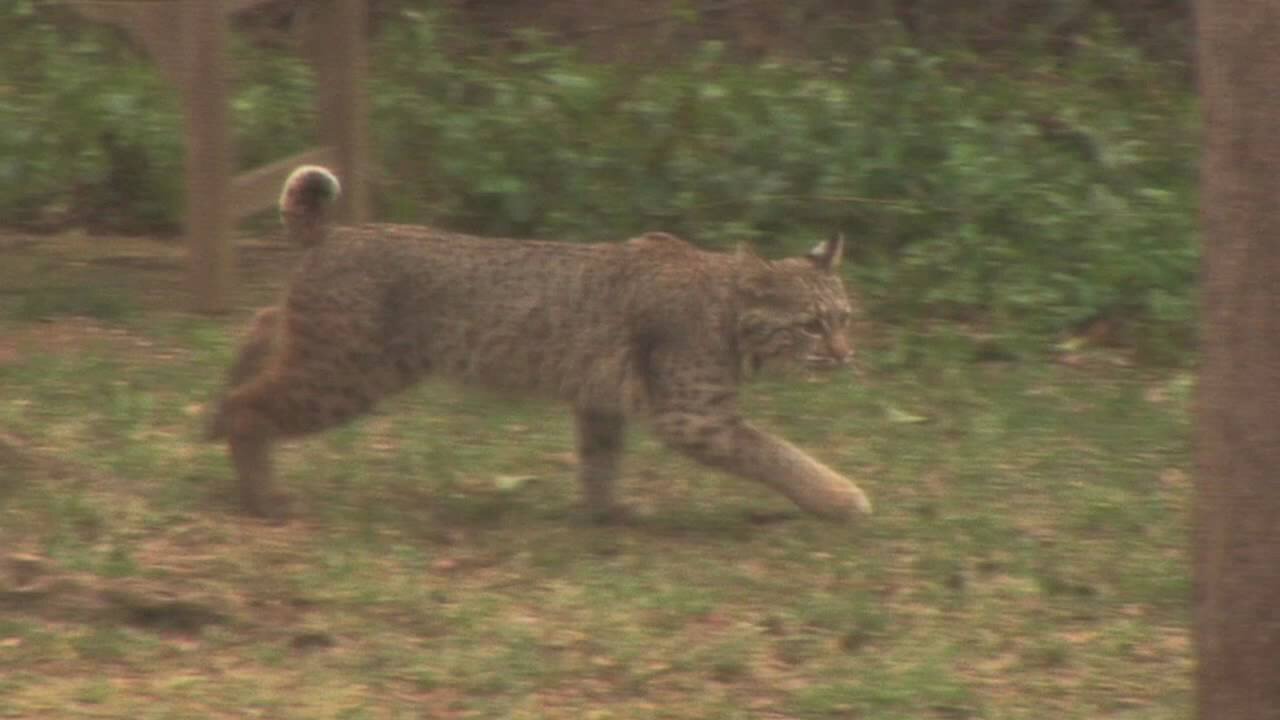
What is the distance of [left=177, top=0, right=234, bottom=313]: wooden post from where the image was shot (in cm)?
885

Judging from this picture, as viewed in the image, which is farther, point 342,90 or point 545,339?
point 342,90

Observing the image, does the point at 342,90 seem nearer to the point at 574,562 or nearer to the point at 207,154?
the point at 207,154

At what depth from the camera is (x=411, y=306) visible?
Result: 23.1 feet

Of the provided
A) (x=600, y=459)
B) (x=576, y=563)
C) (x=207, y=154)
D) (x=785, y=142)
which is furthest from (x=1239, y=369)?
(x=785, y=142)

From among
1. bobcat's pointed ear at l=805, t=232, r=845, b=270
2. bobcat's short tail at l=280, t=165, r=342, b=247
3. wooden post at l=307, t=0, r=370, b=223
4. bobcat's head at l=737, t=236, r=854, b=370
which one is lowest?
bobcat's head at l=737, t=236, r=854, b=370

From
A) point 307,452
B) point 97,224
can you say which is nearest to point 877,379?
point 307,452

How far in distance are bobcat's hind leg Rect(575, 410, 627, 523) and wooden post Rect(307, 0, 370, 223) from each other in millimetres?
2669

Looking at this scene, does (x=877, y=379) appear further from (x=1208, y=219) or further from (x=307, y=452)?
(x=1208, y=219)

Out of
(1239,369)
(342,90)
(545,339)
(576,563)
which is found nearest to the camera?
(1239,369)

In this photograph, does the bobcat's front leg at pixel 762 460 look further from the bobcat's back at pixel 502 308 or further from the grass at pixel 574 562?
the bobcat's back at pixel 502 308

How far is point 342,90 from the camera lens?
961cm

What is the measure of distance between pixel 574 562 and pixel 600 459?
59 cm

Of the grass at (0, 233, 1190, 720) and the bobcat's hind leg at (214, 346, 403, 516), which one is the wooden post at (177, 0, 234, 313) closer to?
the grass at (0, 233, 1190, 720)

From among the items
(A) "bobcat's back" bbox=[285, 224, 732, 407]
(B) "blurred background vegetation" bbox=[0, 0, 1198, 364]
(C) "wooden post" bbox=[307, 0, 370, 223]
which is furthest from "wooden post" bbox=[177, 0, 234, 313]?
(A) "bobcat's back" bbox=[285, 224, 732, 407]
